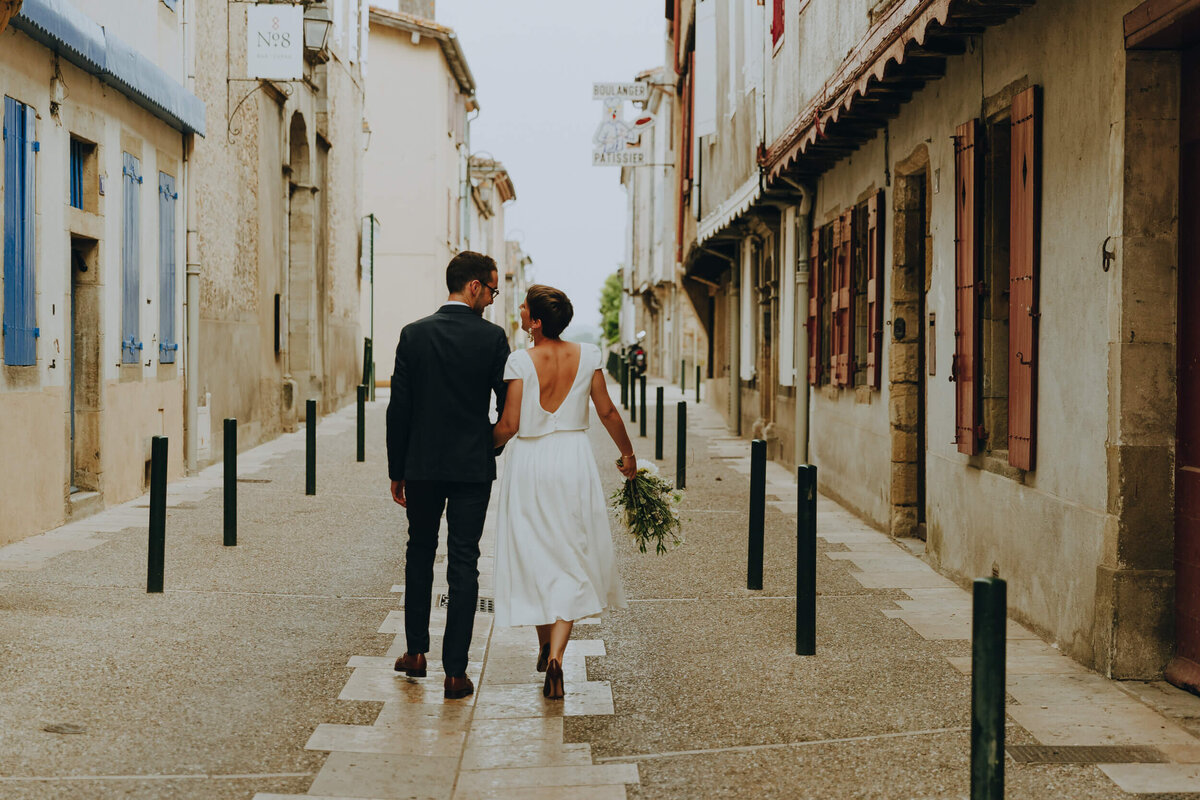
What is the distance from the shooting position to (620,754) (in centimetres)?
476

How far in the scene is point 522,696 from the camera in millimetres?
5582

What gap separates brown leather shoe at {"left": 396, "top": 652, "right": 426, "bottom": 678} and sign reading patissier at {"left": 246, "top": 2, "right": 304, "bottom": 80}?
1178 centimetres

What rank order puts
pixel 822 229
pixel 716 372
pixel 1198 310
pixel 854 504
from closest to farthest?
pixel 1198 310, pixel 854 504, pixel 822 229, pixel 716 372

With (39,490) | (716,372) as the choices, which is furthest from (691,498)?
(716,372)

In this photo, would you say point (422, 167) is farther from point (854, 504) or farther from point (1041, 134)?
point (1041, 134)

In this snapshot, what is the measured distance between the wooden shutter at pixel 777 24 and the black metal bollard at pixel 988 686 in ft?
39.4

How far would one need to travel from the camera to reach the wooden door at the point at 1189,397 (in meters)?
5.51

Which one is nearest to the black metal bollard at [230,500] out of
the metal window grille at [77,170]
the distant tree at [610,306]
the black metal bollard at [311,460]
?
the metal window grille at [77,170]

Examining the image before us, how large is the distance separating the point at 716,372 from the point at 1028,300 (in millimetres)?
20556

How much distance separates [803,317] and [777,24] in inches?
123

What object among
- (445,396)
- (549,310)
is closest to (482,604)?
(445,396)

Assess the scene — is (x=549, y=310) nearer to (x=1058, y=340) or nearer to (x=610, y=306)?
(x=1058, y=340)

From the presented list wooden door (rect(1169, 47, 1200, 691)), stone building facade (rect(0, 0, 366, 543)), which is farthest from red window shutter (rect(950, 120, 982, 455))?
stone building facade (rect(0, 0, 366, 543))

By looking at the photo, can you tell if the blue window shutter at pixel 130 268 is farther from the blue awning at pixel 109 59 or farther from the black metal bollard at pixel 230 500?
the black metal bollard at pixel 230 500
